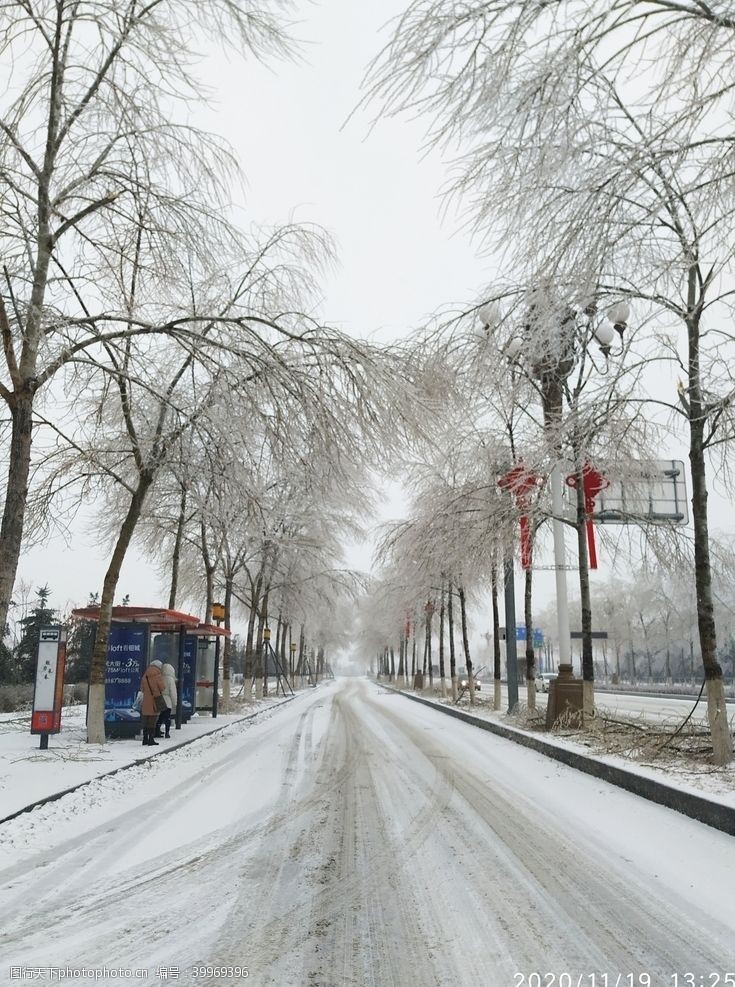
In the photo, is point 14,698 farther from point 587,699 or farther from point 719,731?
point 719,731

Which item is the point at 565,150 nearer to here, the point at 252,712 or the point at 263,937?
the point at 263,937

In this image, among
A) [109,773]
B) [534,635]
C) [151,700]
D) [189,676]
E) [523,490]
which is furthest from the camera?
[534,635]

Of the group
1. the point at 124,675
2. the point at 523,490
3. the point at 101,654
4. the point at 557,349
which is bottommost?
the point at 124,675

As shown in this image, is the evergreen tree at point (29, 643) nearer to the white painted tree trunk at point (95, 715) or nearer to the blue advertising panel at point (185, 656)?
the blue advertising panel at point (185, 656)

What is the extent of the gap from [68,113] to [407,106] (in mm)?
6476

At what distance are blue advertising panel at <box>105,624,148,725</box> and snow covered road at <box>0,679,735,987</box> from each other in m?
5.47

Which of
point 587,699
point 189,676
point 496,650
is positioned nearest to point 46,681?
point 189,676

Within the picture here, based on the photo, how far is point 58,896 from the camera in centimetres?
466

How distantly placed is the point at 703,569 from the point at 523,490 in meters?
3.77

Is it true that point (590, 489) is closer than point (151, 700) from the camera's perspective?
No

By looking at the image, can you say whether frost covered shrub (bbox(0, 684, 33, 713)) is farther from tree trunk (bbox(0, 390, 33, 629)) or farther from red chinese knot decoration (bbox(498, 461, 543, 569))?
→ red chinese knot decoration (bbox(498, 461, 543, 569))

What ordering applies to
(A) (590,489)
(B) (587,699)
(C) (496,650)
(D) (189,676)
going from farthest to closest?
(C) (496,650), (D) (189,676), (B) (587,699), (A) (590,489)

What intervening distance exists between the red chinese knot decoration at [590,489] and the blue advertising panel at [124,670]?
353 inches

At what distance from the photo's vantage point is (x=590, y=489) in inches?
551
